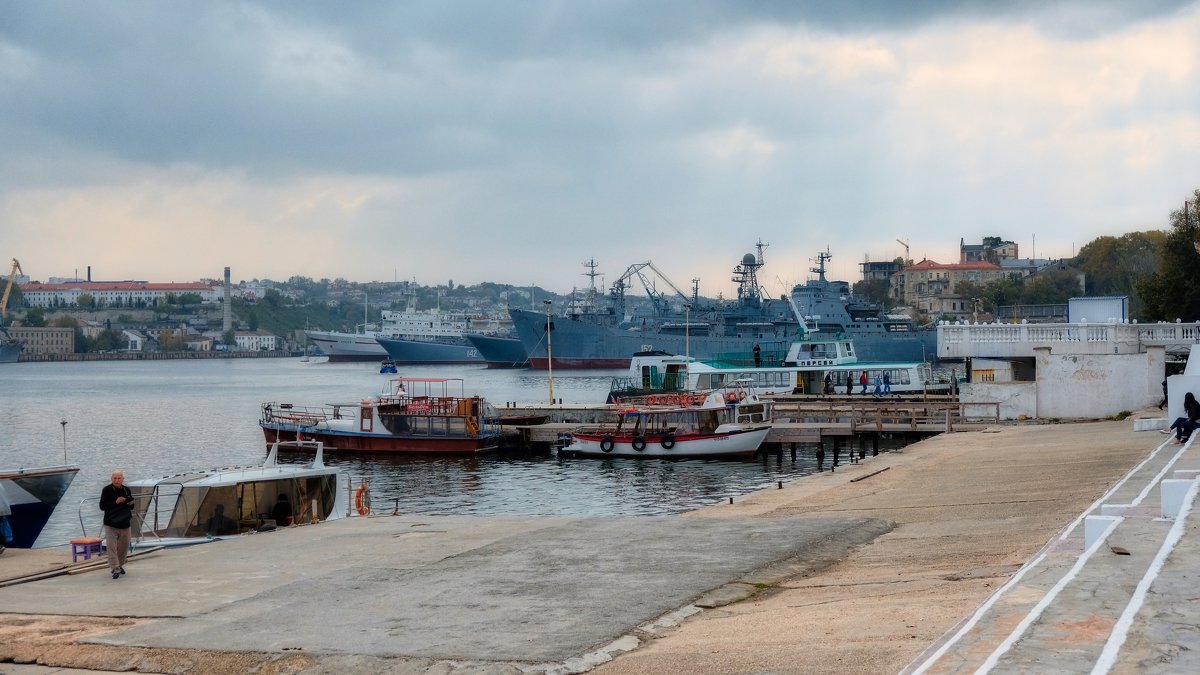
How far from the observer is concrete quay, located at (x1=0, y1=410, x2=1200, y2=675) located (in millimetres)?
7723

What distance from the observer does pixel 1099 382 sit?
1416 inches

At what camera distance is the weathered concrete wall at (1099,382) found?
3553 cm

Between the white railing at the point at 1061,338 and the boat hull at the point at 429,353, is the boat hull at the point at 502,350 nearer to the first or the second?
the boat hull at the point at 429,353

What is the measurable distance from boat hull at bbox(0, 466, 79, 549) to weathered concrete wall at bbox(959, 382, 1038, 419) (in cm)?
2818

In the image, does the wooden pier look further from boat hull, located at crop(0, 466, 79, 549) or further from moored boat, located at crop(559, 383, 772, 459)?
boat hull, located at crop(0, 466, 79, 549)

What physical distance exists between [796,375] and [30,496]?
43040 millimetres

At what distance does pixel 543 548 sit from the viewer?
1479 cm

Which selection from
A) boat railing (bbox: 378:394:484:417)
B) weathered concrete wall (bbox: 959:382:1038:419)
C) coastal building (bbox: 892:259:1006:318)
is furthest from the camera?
coastal building (bbox: 892:259:1006:318)

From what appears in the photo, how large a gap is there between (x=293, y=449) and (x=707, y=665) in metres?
47.6

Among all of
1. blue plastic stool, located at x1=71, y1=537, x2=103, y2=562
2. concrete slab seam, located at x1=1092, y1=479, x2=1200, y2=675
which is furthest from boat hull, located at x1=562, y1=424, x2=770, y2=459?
concrete slab seam, located at x1=1092, y1=479, x2=1200, y2=675

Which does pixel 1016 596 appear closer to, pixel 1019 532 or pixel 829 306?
pixel 1019 532

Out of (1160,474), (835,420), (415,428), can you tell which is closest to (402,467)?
(415,428)

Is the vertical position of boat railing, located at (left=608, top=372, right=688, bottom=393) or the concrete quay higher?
boat railing, located at (left=608, top=372, right=688, bottom=393)

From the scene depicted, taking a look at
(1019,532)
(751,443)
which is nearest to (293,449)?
(751,443)
